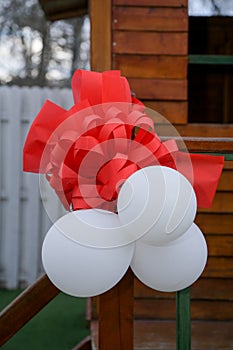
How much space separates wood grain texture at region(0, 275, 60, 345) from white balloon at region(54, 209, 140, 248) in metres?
0.62

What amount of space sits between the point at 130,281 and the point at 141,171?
37cm

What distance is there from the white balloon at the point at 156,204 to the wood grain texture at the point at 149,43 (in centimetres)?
186

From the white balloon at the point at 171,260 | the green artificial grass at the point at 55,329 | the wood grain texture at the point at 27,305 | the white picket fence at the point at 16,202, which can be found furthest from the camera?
the white picket fence at the point at 16,202

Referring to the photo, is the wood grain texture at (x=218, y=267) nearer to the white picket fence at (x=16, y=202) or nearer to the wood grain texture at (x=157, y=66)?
the wood grain texture at (x=157, y=66)

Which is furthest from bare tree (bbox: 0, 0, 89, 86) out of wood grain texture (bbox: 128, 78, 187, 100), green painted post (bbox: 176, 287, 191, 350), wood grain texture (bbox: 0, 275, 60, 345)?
green painted post (bbox: 176, 287, 191, 350)

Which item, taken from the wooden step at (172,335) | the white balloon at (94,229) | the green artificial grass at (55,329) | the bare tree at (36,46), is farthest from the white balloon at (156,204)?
the bare tree at (36,46)

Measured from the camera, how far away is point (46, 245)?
1105mm

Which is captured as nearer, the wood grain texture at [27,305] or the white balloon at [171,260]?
the white balloon at [171,260]

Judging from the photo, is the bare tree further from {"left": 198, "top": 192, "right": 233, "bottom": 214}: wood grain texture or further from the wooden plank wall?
{"left": 198, "top": 192, "right": 233, "bottom": 214}: wood grain texture

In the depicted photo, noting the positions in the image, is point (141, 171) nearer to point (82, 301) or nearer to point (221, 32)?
point (82, 301)

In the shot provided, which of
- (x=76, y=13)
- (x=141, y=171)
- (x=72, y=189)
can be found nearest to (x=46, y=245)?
(x=72, y=189)

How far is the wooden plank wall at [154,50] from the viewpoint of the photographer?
111 inches

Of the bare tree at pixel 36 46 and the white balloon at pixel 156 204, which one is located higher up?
the bare tree at pixel 36 46

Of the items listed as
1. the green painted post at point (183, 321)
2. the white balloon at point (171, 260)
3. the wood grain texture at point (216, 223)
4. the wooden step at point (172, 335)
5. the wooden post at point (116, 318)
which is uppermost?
the white balloon at point (171, 260)
